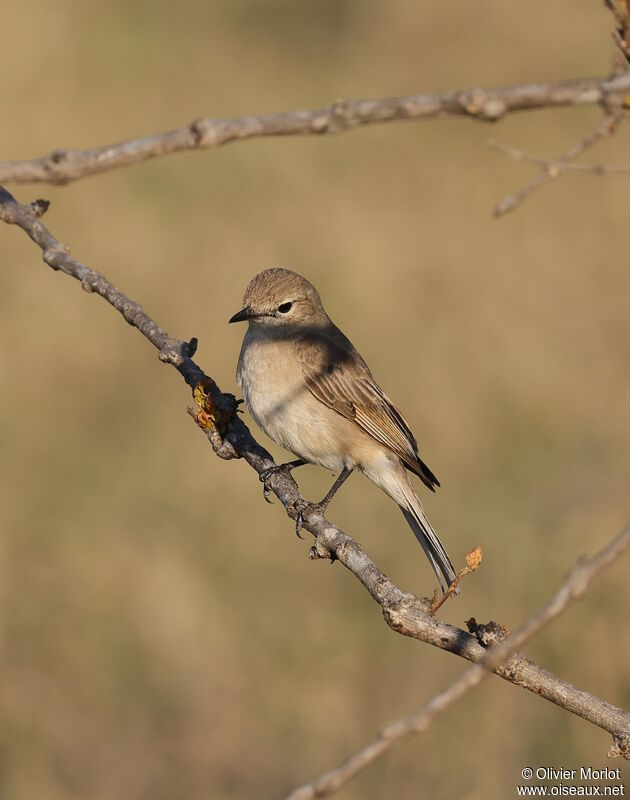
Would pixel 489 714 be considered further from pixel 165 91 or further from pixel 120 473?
pixel 165 91

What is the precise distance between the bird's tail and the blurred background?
1.15 metres

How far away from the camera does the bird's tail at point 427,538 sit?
724 centimetres

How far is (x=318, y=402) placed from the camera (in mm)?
7531

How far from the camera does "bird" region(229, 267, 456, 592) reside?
730 cm

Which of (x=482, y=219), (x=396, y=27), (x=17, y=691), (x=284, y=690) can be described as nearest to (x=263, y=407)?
(x=284, y=690)

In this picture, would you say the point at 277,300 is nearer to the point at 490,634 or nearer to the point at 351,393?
the point at 351,393

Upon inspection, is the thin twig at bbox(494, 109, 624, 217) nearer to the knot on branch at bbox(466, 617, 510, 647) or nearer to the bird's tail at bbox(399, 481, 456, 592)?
the knot on branch at bbox(466, 617, 510, 647)

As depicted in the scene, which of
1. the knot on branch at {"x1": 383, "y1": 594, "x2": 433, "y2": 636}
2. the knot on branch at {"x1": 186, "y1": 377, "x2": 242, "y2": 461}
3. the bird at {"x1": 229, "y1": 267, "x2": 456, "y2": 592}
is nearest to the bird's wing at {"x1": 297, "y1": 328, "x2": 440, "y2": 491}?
the bird at {"x1": 229, "y1": 267, "x2": 456, "y2": 592}

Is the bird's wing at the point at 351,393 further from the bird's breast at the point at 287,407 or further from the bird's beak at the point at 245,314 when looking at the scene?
the bird's beak at the point at 245,314

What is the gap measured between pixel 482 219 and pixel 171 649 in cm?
953

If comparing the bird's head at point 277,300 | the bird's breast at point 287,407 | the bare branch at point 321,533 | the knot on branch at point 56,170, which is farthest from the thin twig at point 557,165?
the bird's head at point 277,300

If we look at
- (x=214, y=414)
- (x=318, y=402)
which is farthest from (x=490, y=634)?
(x=318, y=402)

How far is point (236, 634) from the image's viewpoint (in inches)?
357

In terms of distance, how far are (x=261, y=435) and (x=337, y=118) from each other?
28.0 feet
